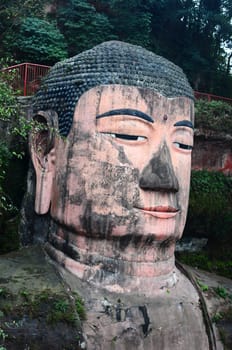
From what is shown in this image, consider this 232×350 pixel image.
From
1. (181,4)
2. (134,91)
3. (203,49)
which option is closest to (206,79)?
(203,49)

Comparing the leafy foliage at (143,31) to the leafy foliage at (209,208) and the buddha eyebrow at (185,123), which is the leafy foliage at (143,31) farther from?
the buddha eyebrow at (185,123)

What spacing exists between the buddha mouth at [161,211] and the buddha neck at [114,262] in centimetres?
42

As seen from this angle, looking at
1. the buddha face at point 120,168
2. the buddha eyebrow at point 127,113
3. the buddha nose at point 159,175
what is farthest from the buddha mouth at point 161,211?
the buddha eyebrow at point 127,113

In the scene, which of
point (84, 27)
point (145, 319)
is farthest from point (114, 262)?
point (84, 27)

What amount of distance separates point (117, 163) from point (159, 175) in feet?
1.98

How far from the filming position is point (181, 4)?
17891 mm

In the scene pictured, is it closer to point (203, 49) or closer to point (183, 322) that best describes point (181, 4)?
point (203, 49)

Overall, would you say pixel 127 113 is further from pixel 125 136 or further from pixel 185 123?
pixel 185 123

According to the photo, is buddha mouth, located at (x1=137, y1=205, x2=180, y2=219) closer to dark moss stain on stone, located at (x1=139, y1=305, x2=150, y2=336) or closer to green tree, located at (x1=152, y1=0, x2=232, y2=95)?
dark moss stain on stone, located at (x1=139, y1=305, x2=150, y2=336)

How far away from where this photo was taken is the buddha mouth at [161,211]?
6.14 m

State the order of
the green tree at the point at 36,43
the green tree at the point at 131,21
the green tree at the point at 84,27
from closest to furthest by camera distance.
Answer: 1. the green tree at the point at 36,43
2. the green tree at the point at 84,27
3. the green tree at the point at 131,21

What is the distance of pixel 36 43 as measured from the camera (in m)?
14.0

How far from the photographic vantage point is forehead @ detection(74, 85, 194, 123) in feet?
20.4

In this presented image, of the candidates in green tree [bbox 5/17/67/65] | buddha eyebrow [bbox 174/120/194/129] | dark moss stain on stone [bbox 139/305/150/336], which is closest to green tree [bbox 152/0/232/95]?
green tree [bbox 5/17/67/65]
